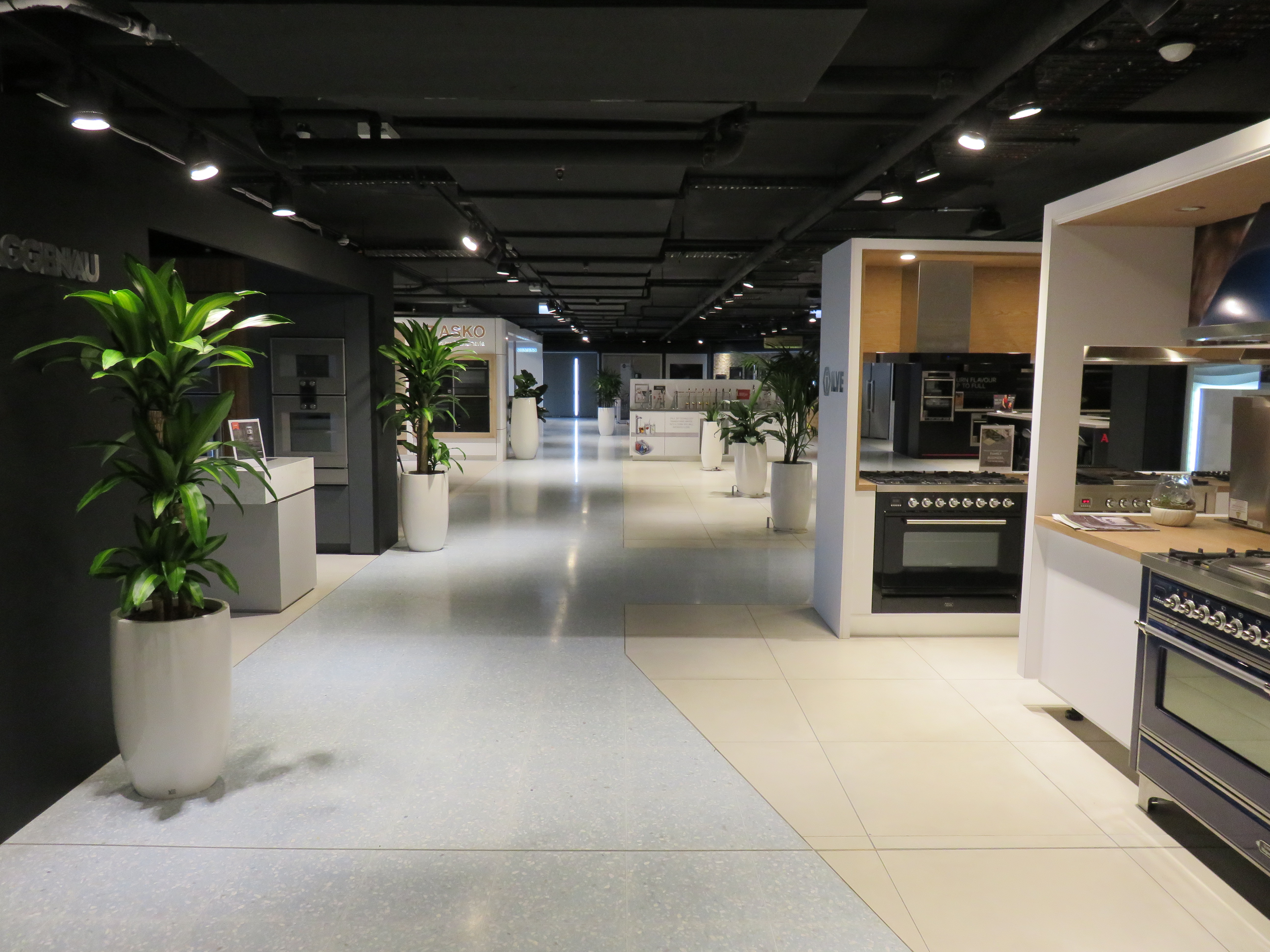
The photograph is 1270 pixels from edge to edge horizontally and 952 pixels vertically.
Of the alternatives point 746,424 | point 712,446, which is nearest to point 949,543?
point 746,424

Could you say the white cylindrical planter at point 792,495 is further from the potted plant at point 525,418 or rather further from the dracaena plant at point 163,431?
the potted plant at point 525,418

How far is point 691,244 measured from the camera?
367 inches

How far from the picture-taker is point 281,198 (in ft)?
18.5

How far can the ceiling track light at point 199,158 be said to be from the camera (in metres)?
4.37

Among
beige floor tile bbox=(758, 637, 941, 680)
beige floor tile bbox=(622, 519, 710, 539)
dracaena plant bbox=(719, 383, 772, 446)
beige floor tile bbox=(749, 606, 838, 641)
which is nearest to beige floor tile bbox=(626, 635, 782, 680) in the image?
beige floor tile bbox=(758, 637, 941, 680)

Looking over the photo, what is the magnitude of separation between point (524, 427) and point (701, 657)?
11.9 meters

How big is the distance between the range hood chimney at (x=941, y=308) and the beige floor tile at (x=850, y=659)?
1.79 meters

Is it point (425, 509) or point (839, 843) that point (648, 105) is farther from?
point (425, 509)

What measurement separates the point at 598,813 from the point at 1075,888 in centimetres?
155

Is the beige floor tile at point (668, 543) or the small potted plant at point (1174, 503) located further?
the beige floor tile at point (668, 543)

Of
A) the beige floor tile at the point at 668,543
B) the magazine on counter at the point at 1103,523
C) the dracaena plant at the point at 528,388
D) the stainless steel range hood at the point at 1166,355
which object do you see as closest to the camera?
the magazine on counter at the point at 1103,523

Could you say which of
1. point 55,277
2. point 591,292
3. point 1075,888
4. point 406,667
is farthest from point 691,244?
point 1075,888

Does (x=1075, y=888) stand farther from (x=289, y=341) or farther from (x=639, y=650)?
(x=289, y=341)

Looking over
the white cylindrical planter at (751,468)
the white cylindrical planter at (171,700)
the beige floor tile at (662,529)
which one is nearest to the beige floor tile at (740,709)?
the white cylindrical planter at (171,700)
